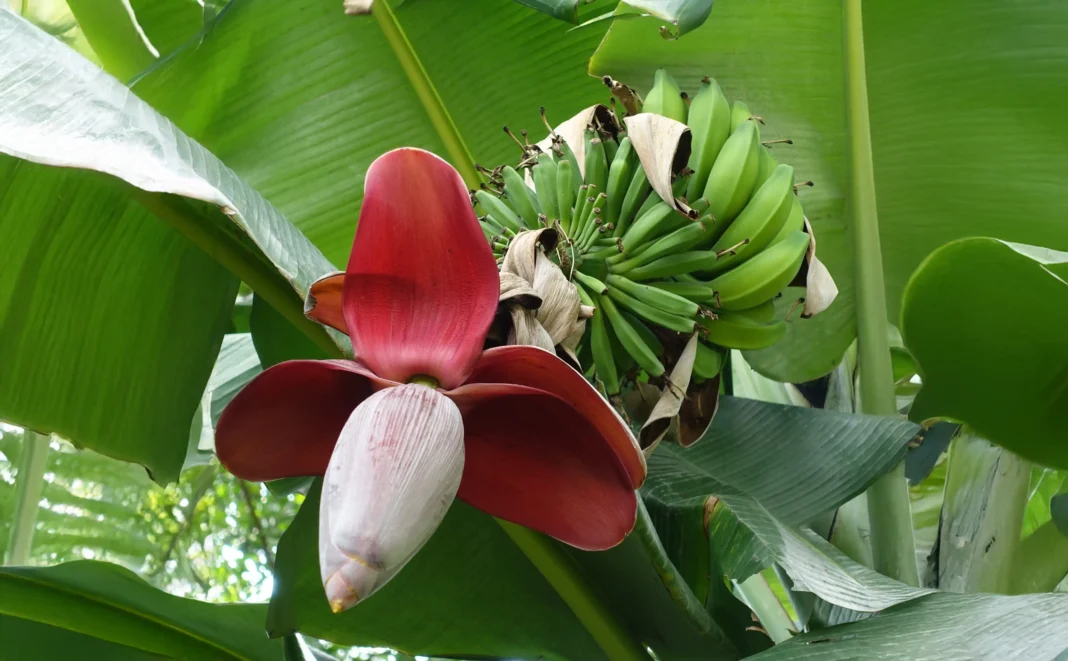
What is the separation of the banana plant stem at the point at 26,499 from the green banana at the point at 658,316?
38.9 inches

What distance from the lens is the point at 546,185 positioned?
0.61 meters

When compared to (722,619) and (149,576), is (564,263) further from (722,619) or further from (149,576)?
(149,576)

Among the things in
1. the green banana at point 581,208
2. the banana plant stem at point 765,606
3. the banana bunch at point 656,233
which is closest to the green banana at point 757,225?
the banana bunch at point 656,233

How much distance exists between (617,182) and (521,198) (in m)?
0.07

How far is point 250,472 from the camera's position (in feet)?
1.49

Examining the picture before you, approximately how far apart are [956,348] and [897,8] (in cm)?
36

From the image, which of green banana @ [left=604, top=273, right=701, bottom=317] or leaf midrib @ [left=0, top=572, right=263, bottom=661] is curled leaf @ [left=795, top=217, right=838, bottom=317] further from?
leaf midrib @ [left=0, top=572, right=263, bottom=661]

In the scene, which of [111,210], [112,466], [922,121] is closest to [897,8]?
[922,121]

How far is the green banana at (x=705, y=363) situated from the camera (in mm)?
623

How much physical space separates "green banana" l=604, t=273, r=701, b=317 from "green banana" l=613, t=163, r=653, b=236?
5cm

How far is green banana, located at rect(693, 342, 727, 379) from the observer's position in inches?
24.5

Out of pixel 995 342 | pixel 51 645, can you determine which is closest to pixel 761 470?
pixel 995 342

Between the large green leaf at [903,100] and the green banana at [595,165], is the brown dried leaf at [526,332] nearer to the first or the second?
the green banana at [595,165]

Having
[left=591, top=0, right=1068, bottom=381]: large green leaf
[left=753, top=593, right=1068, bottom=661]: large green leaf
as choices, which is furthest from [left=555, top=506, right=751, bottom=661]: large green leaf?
[left=591, top=0, right=1068, bottom=381]: large green leaf
